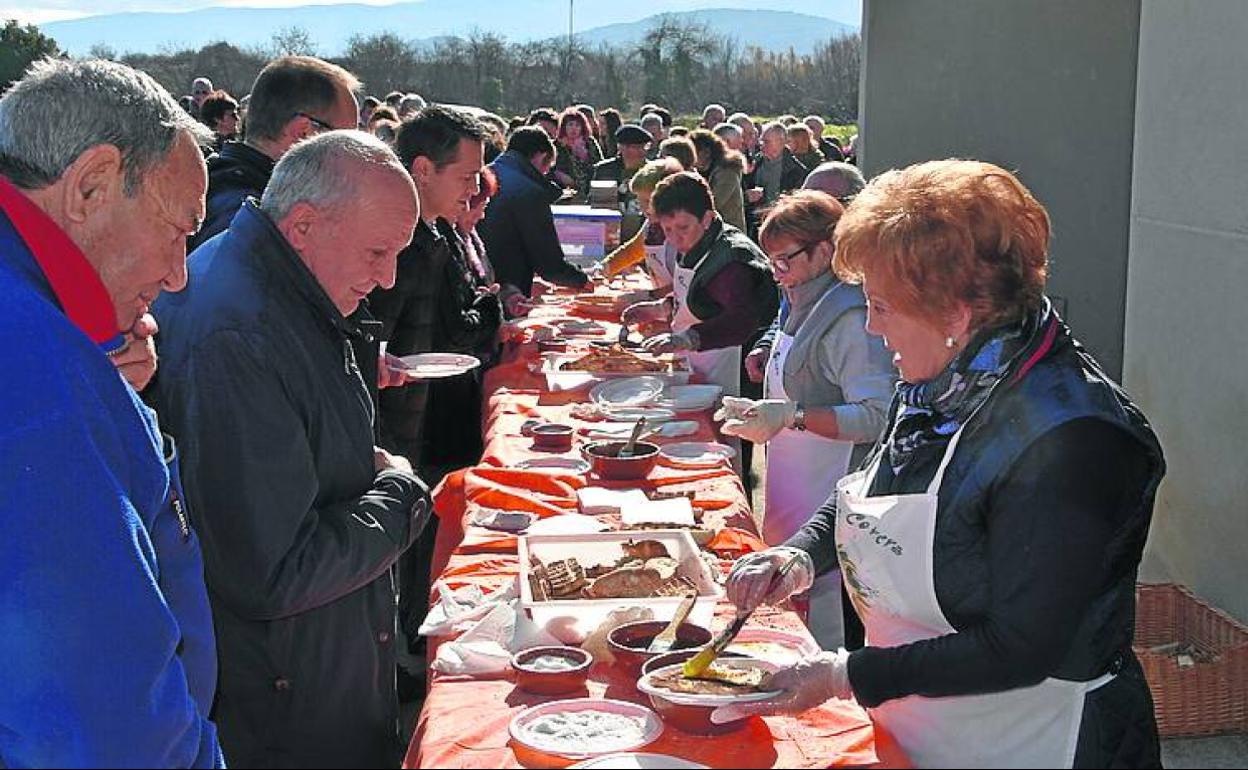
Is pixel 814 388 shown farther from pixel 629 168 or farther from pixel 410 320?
pixel 629 168

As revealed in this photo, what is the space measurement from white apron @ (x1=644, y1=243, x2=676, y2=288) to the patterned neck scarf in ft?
15.0

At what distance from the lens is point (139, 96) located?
147cm

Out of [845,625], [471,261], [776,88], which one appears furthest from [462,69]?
[845,625]

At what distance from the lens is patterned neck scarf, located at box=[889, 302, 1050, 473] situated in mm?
1745

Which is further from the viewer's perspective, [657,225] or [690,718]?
[657,225]

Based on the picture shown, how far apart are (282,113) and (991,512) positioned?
100 inches

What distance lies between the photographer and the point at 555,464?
355cm

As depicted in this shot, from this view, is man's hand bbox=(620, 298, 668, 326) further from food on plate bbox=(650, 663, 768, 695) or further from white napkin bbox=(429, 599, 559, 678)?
food on plate bbox=(650, 663, 768, 695)

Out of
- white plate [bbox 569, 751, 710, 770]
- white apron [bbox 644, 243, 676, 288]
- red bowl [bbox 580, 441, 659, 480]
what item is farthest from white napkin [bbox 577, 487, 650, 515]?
white apron [bbox 644, 243, 676, 288]

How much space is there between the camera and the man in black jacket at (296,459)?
2031mm

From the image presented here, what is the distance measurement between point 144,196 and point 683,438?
2596 mm

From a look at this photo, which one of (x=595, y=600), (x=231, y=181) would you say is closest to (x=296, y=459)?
(x=595, y=600)

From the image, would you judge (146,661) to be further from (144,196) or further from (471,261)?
(471,261)

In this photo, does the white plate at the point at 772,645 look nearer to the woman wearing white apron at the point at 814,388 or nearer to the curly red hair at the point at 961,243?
the curly red hair at the point at 961,243
